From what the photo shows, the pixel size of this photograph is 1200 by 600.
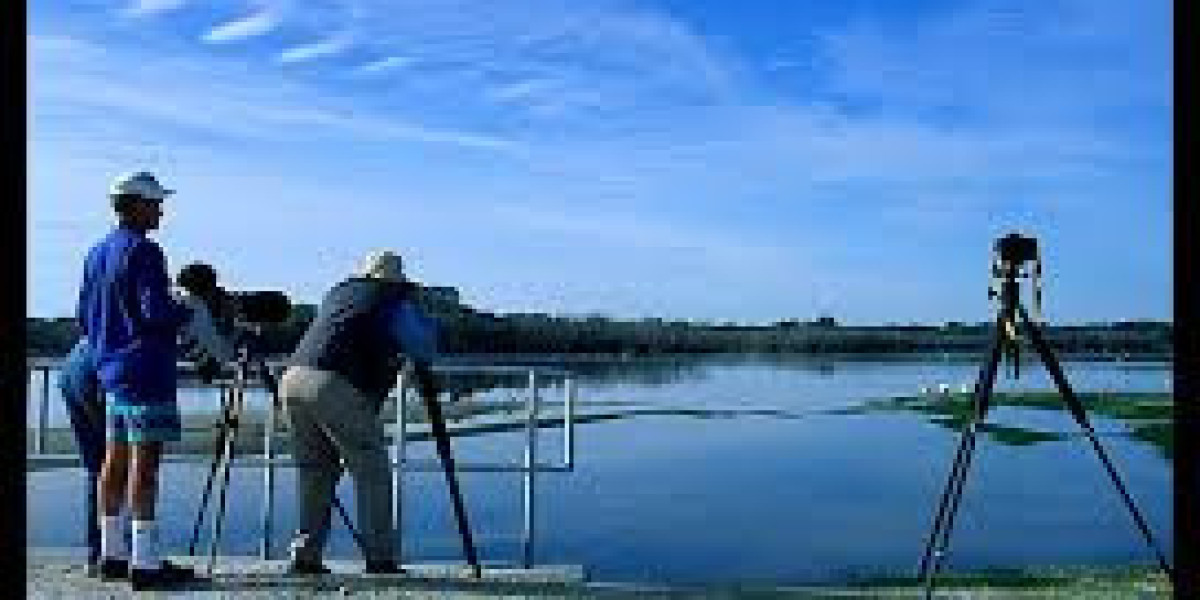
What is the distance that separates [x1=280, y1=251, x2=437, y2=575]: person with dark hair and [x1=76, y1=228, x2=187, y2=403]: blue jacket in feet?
2.25

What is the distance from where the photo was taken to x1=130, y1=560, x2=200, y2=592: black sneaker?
8297mm

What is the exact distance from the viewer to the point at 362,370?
874 centimetres

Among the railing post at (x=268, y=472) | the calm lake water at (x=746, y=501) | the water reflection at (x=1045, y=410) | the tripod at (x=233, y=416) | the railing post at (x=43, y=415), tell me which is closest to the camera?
the tripod at (x=233, y=416)

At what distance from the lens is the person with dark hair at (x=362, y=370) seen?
8648mm

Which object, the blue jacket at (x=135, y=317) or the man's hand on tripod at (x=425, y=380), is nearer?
the blue jacket at (x=135, y=317)

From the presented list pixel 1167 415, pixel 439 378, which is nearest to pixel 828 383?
pixel 1167 415

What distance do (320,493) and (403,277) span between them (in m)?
1.09

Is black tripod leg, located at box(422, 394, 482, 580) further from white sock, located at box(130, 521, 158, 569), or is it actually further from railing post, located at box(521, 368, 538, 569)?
white sock, located at box(130, 521, 158, 569)

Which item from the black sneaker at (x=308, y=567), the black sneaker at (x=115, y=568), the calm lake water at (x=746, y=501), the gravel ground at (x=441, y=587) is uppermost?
the black sneaker at (x=115, y=568)

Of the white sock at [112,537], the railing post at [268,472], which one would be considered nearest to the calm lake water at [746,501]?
the railing post at [268,472]

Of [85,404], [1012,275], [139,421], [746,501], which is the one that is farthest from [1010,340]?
[746,501]

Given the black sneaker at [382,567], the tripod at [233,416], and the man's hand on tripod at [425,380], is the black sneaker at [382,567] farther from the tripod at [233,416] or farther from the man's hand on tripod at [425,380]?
the man's hand on tripod at [425,380]

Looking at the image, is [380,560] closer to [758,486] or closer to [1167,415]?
[758,486]

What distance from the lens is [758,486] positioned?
28.1 meters
